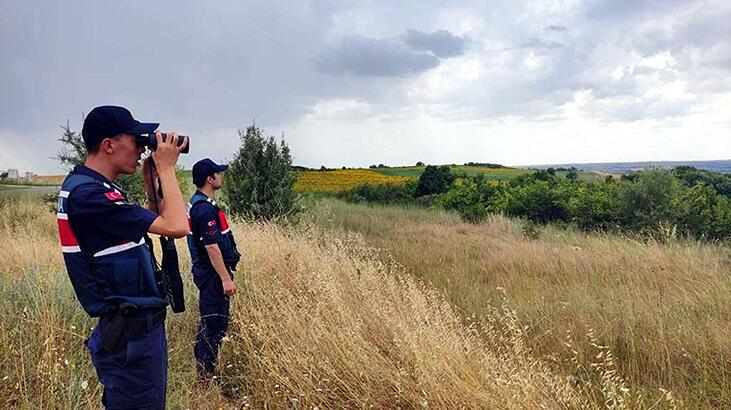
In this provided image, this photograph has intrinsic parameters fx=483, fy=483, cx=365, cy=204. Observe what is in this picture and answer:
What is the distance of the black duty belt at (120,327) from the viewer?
7.10 feet

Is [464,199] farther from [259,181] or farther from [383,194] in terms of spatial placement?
[259,181]

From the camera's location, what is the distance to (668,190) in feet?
46.5

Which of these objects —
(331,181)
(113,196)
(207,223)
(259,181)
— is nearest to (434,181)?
(331,181)

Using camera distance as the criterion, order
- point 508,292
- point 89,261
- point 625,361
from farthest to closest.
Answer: point 508,292 → point 625,361 → point 89,261

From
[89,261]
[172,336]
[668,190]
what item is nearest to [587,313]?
[172,336]

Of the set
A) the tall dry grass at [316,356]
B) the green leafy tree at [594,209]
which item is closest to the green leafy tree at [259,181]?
the tall dry grass at [316,356]

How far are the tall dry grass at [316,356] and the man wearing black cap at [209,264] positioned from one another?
15 centimetres

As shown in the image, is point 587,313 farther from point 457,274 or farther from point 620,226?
point 620,226

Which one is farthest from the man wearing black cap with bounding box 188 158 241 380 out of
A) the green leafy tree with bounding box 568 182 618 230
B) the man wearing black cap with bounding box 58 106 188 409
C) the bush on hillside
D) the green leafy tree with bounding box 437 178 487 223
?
the bush on hillside

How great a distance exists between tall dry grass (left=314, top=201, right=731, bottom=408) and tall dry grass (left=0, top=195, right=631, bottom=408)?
481mm

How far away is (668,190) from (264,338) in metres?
14.1

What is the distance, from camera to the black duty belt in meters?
2.16

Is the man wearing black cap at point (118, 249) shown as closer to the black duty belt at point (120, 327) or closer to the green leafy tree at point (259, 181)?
the black duty belt at point (120, 327)

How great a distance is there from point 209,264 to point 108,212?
211 cm
